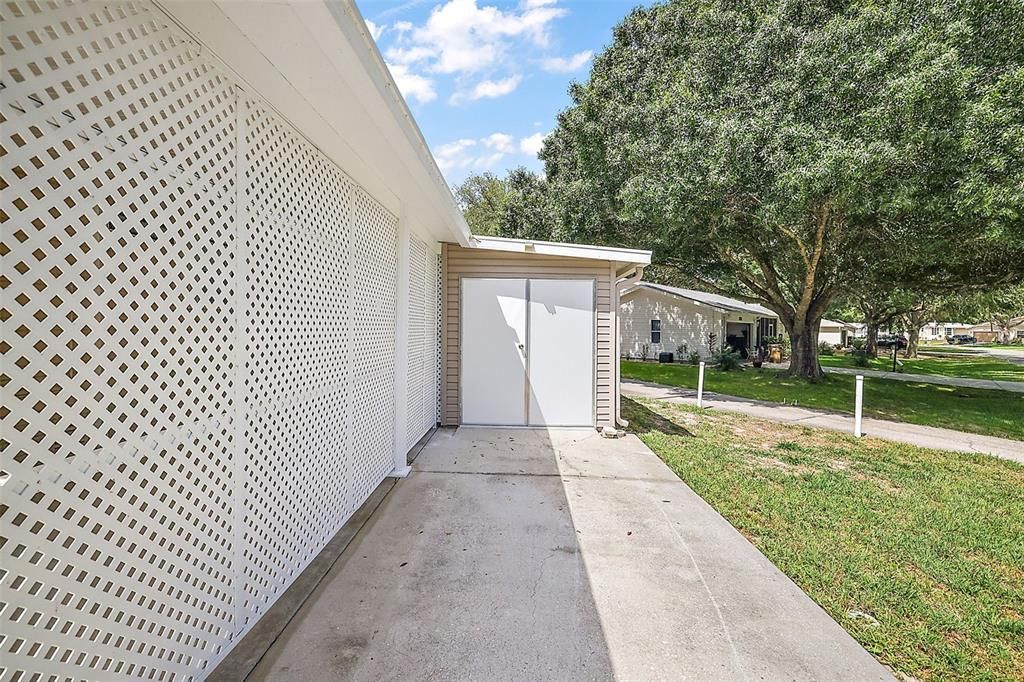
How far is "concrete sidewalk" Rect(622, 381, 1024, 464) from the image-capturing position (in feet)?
21.2

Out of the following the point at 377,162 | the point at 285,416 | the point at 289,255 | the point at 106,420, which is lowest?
the point at 285,416

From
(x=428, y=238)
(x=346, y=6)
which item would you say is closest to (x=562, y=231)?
(x=428, y=238)

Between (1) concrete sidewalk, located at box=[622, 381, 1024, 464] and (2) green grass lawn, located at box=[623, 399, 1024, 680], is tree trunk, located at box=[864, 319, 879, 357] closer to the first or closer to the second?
(1) concrete sidewalk, located at box=[622, 381, 1024, 464]

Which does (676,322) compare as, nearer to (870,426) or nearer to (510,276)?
(870,426)

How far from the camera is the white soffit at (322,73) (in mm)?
1727

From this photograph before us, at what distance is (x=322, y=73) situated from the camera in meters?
2.10

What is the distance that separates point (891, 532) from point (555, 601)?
2986 mm

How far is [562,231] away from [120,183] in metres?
11.8

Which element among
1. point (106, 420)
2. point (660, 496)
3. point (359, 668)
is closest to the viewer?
point (106, 420)

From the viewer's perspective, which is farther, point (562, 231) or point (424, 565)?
point (562, 231)

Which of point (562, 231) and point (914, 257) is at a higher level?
point (562, 231)

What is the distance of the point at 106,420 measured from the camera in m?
1.51

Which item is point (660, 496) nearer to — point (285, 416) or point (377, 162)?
point (285, 416)

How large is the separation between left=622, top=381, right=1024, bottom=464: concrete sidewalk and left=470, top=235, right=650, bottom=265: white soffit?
179 inches
